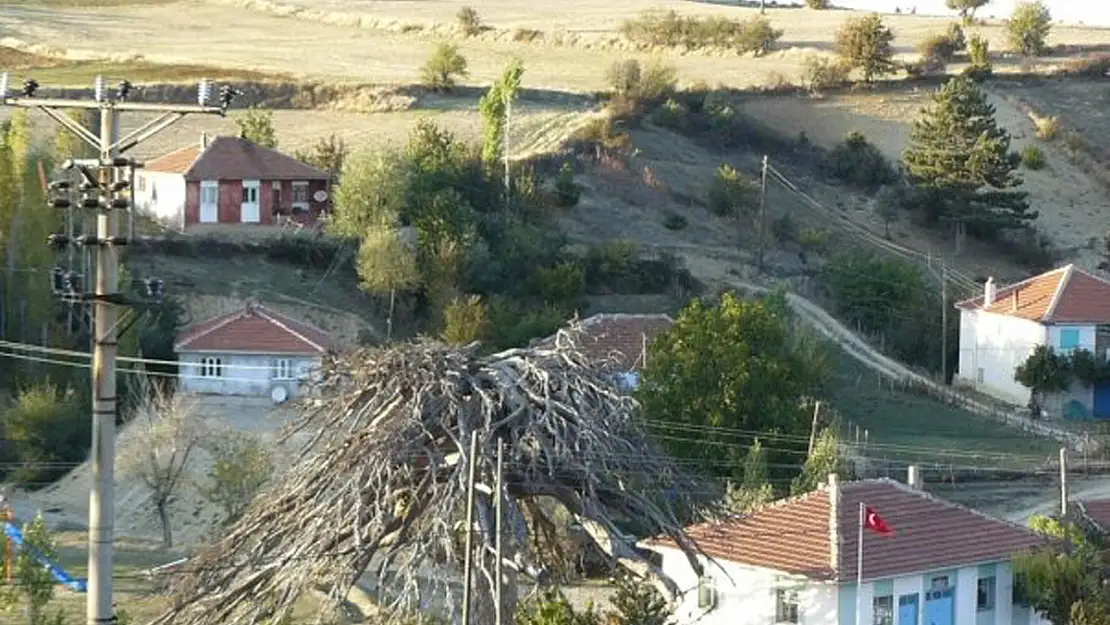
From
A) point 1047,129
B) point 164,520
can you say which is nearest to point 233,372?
point 164,520

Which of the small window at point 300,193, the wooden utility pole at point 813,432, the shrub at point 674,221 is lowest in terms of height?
the wooden utility pole at point 813,432

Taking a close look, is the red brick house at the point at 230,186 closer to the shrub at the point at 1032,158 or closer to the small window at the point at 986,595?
the shrub at the point at 1032,158

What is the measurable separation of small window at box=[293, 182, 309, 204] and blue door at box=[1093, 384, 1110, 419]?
20.0m

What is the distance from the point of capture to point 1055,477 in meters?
49.9

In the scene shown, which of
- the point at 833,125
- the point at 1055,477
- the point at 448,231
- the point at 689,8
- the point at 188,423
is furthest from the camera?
the point at 689,8

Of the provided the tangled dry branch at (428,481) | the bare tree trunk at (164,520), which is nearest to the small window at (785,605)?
the tangled dry branch at (428,481)

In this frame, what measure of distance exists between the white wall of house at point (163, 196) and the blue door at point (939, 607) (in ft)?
95.1

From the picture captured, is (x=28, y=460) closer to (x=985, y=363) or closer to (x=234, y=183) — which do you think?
(x=234, y=183)

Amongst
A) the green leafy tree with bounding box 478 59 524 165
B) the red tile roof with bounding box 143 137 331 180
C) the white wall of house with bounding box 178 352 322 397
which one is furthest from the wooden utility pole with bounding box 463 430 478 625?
the green leafy tree with bounding box 478 59 524 165

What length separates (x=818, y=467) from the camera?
43281 mm

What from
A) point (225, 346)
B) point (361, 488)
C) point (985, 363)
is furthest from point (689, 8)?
point (361, 488)

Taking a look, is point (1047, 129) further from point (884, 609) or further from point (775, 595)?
point (775, 595)

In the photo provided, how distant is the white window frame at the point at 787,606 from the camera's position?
115 ft

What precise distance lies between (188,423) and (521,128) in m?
33.4
